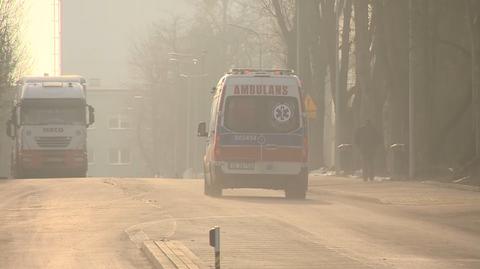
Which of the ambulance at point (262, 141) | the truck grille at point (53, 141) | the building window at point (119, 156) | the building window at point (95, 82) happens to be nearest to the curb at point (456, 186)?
the ambulance at point (262, 141)

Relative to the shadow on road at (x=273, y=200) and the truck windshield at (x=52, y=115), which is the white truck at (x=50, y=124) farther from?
the shadow on road at (x=273, y=200)

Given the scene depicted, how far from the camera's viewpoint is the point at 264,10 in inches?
2402

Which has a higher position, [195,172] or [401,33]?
[401,33]

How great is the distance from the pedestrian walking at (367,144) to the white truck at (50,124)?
11.8 metres

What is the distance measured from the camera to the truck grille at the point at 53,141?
49719 mm

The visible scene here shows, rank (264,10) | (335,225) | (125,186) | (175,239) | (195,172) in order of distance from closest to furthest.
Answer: (175,239) < (335,225) < (125,186) < (264,10) < (195,172)

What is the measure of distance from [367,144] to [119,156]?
11571 cm

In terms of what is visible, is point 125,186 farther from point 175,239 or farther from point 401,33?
point 175,239

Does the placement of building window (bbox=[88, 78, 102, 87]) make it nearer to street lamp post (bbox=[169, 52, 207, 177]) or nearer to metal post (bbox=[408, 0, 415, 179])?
street lamp post (bbox=[169, 52, 207, 177])

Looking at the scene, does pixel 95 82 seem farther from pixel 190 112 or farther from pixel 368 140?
pixel 368 140

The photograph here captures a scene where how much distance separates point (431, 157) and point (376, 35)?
15.4 feet

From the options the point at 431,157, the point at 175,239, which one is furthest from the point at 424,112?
the point at 175,239

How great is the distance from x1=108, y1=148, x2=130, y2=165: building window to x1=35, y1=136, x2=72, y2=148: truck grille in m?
104

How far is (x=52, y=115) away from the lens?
49.3 m
